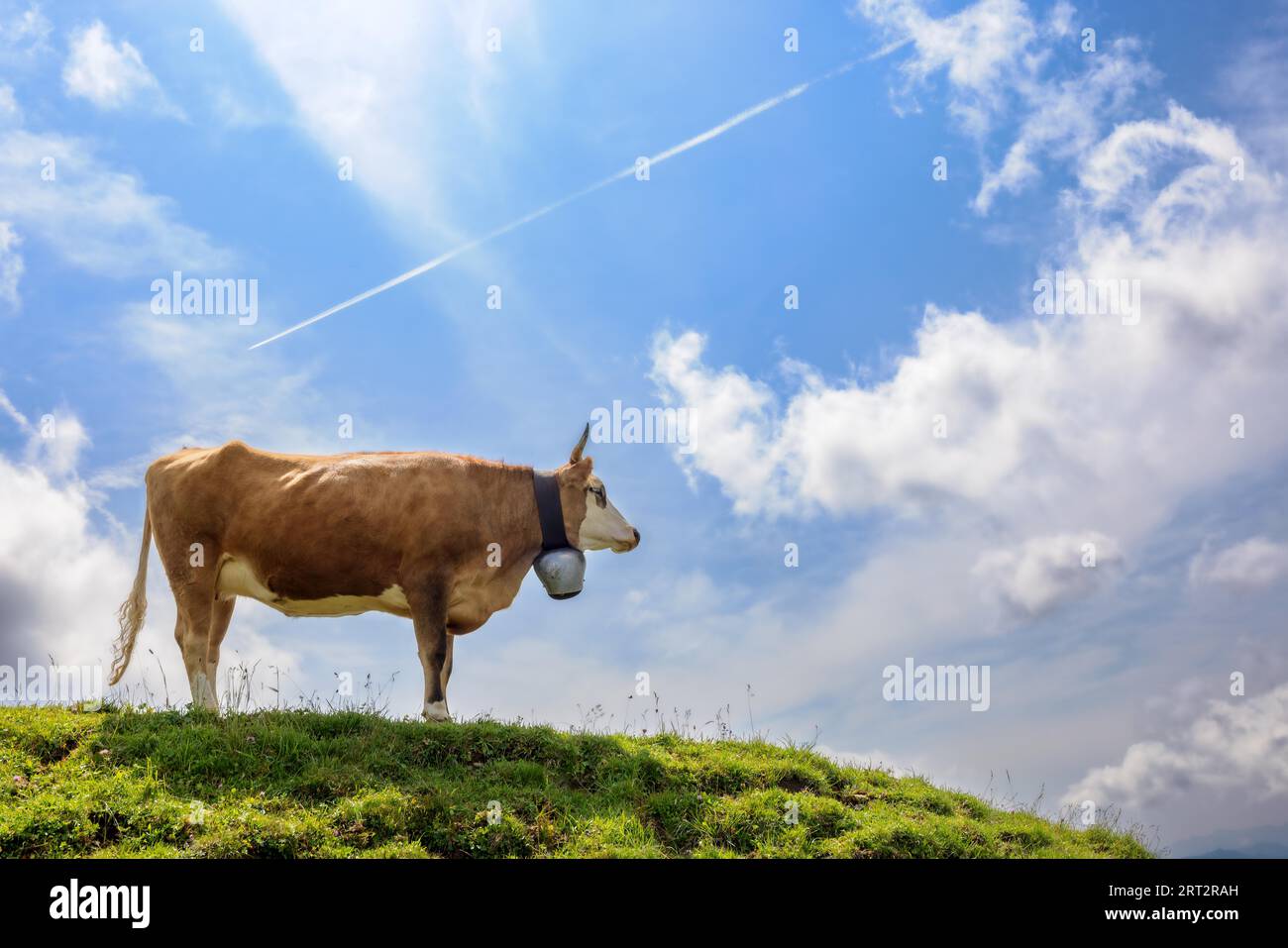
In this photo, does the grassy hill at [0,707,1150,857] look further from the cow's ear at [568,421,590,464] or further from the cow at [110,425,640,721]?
the cow's ear at [568,421,590,464]

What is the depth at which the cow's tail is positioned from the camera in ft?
49.3

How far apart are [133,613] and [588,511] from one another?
690cm

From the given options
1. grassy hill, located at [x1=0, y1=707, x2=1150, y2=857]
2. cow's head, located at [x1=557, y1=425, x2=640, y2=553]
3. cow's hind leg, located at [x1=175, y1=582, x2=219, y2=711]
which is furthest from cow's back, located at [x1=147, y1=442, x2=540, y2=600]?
grassy hill, located at [x1=0, y1=707, x2=1150, y2=857]

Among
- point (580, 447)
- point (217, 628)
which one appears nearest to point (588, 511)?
point (580, 447)

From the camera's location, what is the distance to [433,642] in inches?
559

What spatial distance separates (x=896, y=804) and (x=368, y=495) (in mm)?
8247

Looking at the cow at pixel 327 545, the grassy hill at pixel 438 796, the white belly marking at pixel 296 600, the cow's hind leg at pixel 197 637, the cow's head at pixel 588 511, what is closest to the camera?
the grassy hill at pixel 438 796

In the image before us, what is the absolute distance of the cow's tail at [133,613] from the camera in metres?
15.0

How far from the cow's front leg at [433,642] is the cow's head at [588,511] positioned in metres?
2.50

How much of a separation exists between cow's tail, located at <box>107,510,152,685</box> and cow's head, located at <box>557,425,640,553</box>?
6.17 m

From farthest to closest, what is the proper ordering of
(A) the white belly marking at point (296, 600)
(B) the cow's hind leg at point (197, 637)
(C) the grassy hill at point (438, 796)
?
(A) the white belly marking at point (296, 600), (B) the cow's hind leg at point (197, 637), (C) the grassy hill at point (438, 796)

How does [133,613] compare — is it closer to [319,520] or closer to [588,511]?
[319,520]

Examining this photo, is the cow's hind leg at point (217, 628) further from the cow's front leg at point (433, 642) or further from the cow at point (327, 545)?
the cow's front leg at point (433, 642)

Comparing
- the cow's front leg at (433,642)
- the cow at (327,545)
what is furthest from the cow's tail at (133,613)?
the cow's front leg at (433,642)
